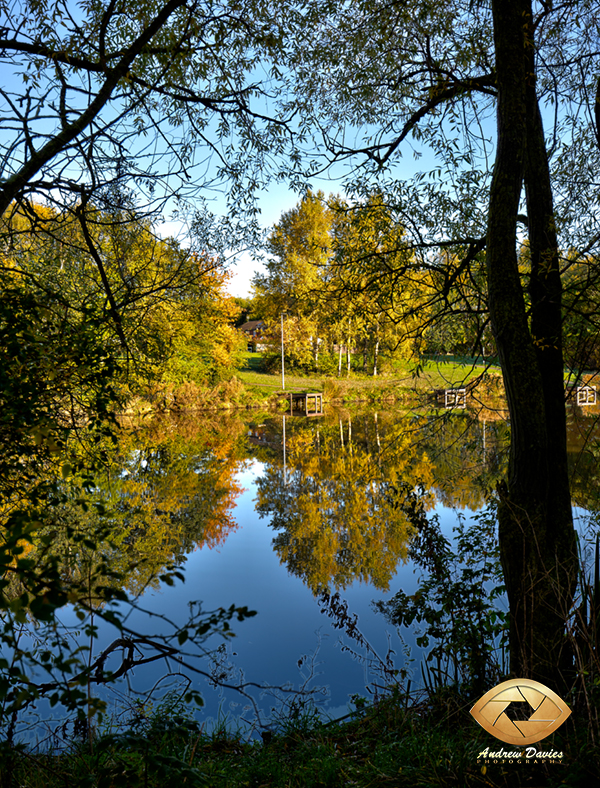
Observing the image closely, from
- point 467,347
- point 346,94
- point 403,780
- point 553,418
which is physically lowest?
point 403,780

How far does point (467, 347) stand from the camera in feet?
17.6

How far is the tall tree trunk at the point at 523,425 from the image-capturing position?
10.7 feet

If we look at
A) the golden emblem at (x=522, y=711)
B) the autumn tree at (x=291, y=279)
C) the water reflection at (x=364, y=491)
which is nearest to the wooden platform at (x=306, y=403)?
the autumn tree at (x=291, y=279)

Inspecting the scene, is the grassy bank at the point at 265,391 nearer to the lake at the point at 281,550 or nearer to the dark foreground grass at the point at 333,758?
the lake at the point at 281,550

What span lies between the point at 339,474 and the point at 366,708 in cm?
847

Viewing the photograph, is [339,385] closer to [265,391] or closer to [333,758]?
[265,391]

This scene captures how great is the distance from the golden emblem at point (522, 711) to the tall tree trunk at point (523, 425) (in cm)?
29

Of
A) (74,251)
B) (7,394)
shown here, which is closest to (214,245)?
(74,251)

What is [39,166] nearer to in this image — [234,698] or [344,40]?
[344,40]

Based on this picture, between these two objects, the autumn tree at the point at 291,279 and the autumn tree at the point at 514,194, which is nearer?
the autumn tree at the point at 514,194

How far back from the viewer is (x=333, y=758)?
3053 millimetres

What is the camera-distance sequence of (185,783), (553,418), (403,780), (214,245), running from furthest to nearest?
(214,245) → (553,418) → (403,780) → (185,783)

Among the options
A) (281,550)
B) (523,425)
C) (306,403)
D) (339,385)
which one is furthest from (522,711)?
(339,385)

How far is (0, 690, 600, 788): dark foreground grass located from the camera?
2.26 meters
